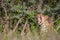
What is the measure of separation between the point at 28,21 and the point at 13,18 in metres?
0.37

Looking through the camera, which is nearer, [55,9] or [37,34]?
[37,34]

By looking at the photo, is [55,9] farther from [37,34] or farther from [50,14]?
[37,34]

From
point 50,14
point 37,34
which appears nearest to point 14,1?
point 50,14

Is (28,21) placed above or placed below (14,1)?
below

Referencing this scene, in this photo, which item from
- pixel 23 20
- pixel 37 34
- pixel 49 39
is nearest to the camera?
pixel 49 39

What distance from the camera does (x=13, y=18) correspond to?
6039mm

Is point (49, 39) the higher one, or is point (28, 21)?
point (49, 39)

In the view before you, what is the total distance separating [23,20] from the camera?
5945 millimetres

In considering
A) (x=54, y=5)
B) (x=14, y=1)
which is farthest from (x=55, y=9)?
(x=14, y=1)

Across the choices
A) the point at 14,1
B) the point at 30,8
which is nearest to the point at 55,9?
the point at 30,8

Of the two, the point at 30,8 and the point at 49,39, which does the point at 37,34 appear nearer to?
the point at 49,39

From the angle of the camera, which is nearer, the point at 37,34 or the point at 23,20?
the point at 37,34

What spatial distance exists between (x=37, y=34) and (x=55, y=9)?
2.10 metres

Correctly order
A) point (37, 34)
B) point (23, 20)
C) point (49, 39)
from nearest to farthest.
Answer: point (49, 39), point (37, 34), point (23, 20)
